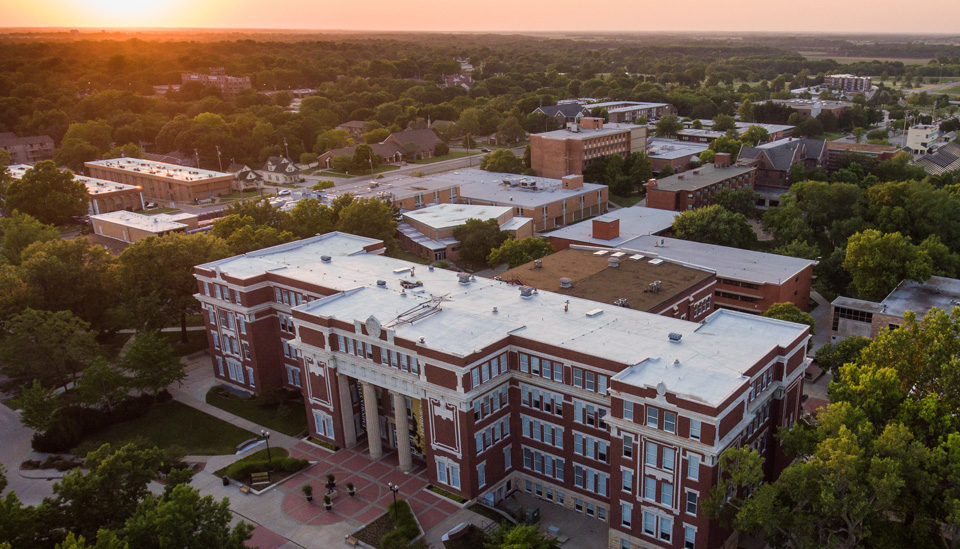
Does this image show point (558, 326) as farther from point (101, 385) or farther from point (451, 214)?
point (451, 214)

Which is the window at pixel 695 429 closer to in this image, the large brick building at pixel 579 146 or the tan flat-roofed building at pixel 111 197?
the large brick building at pixel 579 146

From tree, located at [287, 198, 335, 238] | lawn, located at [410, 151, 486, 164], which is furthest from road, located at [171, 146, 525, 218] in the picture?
tree, located at [287, 198, 335, 238]

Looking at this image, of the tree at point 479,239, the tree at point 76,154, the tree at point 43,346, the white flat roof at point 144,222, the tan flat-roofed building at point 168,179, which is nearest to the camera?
the tree at point 43,346

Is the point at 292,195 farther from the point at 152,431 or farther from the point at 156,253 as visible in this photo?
the point at 152,431

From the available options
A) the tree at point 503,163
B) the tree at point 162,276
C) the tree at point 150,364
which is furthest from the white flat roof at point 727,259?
the tree at point 503,163

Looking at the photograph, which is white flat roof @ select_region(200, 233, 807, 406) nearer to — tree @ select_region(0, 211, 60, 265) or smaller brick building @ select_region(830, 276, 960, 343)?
smaller brick building @ select_region(830, 276, 960, 343)

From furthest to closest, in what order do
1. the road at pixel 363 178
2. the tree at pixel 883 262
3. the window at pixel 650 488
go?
the road at pixel 363 178 < the tree at pixel 883 262 < the window at pixel 650 488
